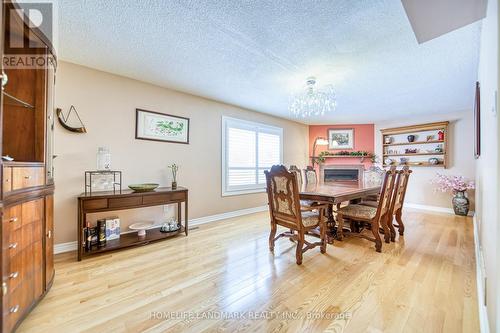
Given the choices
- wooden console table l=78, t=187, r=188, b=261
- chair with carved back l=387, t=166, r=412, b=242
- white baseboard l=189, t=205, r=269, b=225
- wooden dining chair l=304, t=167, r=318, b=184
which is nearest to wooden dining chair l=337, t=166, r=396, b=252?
chair with carved back l=387, t=166, r=412, b=242

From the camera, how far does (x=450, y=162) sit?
4.78 m

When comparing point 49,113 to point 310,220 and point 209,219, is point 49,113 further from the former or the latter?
point 209,219

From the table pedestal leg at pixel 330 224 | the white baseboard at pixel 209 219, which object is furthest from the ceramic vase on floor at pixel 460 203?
the white baseboard at pixel 209 219

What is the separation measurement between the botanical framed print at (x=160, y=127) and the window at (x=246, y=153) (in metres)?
0.88

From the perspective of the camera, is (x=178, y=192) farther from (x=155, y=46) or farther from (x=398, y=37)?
(x=398, y=37)

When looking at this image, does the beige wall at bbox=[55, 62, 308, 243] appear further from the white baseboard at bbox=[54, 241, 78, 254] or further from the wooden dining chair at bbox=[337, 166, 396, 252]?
the wooden dining chair at bbox=[337, 166, 396, 252]

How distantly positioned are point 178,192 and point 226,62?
6.27ft

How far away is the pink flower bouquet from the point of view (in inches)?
173

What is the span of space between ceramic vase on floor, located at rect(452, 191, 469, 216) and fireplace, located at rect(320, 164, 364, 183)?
6.33ft

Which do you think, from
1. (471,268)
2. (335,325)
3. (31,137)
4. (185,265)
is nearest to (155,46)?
(31,137)

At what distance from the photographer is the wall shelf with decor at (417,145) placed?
4.87 meters

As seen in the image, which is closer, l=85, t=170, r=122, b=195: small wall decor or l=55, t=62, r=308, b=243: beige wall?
l=55, t=62, r=308, b=243: beige wall

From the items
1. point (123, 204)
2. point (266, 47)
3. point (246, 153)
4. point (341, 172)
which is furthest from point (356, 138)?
point (123, 204)

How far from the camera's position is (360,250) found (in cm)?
261
